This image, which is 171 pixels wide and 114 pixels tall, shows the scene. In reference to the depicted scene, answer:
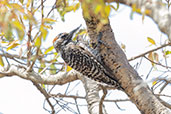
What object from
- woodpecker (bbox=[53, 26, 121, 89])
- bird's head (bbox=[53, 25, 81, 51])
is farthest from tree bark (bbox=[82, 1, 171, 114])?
bird's head (bbox=[53, 25, 81, 51])

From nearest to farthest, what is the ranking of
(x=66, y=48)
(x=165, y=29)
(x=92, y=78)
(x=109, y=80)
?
(x=165, y=29)
(x=109, y=80)
(x=92, y=78)
(x=66, y=48)

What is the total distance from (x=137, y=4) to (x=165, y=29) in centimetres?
18

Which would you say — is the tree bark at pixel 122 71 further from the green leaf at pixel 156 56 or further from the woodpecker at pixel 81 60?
the green leaf at pixel 156 56

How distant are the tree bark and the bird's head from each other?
1.16 metres

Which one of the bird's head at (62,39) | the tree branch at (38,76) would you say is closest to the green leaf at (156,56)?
the tree branch at (38,76)

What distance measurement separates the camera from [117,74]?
2984 mm

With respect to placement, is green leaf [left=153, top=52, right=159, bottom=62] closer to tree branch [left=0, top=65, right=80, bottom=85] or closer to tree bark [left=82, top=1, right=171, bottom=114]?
tree bark [left=82, top=1, right=171, bottom=114]

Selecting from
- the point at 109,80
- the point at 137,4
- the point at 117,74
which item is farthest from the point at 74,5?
the point at 137,4

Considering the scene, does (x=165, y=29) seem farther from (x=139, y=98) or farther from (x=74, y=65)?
(x=74, y=65)

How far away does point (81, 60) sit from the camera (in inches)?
151

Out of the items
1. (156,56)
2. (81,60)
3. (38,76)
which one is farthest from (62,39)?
(156,56)

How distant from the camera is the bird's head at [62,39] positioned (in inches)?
168

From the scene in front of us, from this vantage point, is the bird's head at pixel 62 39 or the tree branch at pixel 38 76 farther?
the bird's head at pixel 62 39

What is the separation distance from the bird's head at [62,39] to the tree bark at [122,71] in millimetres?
1155
